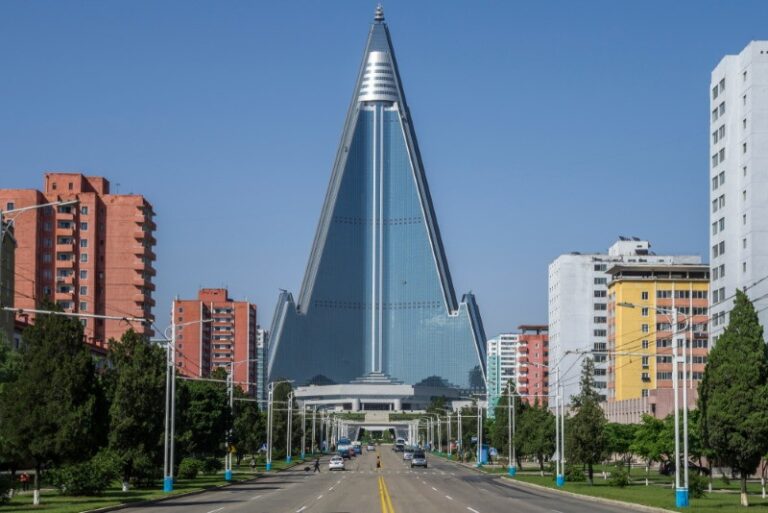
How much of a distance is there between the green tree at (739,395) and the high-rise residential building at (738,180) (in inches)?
2450

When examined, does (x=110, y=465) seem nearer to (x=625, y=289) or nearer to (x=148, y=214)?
(x=148, y=214)

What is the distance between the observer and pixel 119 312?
159 m

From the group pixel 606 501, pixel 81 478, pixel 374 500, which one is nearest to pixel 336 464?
pixel 81 478

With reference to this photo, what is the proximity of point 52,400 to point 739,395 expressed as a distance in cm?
2929

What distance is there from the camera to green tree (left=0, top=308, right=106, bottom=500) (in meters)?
53.3

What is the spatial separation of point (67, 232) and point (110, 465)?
93.5m

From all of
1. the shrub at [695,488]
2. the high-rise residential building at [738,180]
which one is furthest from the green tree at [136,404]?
the high-rise residential building at [738,180]

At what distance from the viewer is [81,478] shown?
59.4 m

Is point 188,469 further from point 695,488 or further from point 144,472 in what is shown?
point 695,488

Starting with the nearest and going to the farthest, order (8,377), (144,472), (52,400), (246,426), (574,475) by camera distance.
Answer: (52,400) → (8,377) → (144,472) → (574,475) → (246,426)

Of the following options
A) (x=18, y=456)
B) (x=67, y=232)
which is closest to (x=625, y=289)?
(x=67, y=232)

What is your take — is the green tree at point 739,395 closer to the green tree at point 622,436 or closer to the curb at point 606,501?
the curb at point 606,501

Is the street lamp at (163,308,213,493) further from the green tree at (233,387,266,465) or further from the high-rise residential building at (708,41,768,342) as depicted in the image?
the high-rise residential building at (708,41,768,342)

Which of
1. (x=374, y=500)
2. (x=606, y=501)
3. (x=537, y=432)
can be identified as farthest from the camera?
(x=537, y=432)
